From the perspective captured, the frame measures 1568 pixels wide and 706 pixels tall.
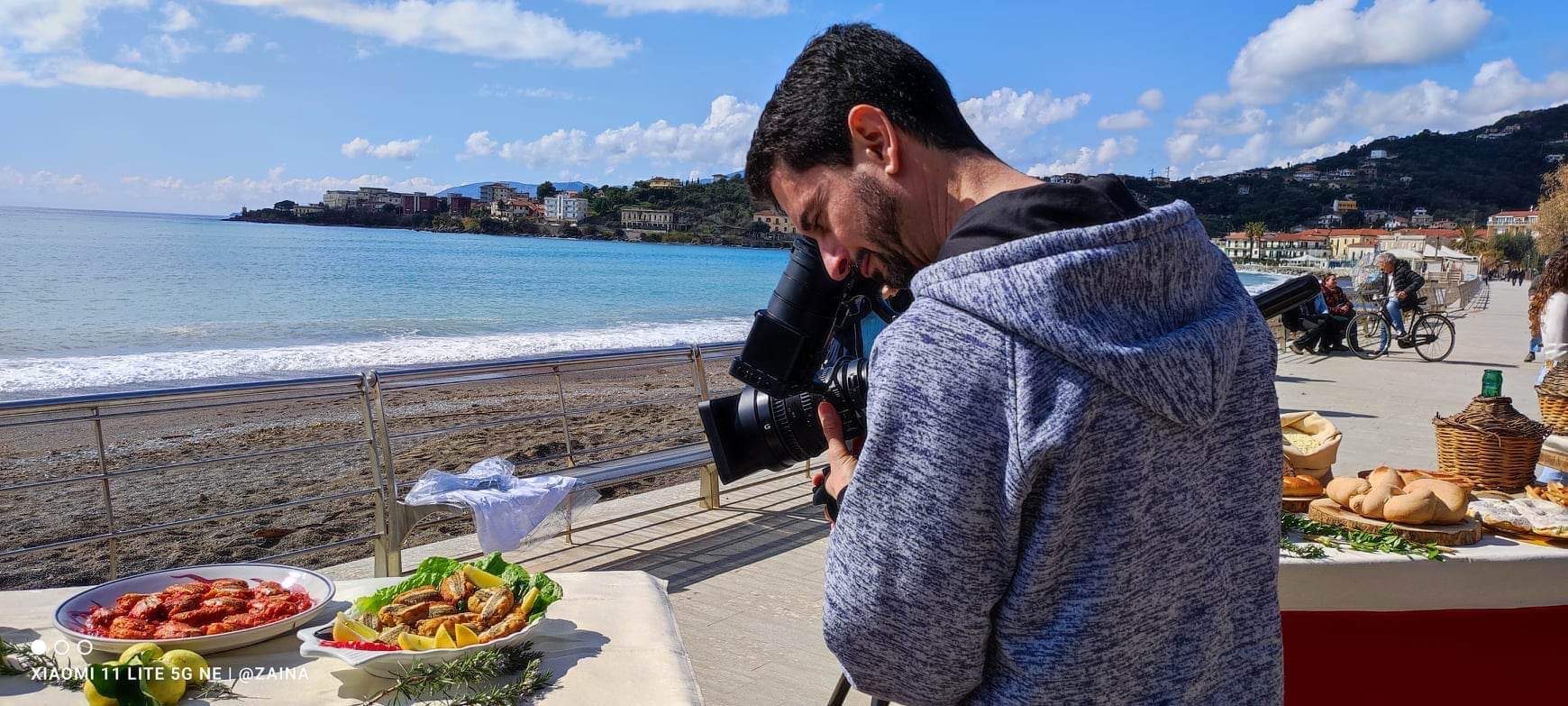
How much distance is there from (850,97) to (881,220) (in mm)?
122

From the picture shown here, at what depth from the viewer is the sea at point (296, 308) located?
1736 cm

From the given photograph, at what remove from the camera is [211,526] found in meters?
7.01

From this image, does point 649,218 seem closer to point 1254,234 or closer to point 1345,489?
point 1254,234

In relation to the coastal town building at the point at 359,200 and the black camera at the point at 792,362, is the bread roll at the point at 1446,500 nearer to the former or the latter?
the black camera at the point at 792,362

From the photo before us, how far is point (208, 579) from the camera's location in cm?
203

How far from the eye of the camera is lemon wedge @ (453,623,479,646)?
5.56 feet

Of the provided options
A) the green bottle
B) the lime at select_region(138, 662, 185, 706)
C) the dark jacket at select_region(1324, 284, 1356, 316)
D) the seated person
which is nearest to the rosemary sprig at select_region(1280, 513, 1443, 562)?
the green bottle

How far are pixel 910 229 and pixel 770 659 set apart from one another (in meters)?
2.95

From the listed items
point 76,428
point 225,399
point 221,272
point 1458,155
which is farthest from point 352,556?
point 1458,155

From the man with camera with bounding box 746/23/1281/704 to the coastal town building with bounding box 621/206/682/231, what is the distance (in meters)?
92.1

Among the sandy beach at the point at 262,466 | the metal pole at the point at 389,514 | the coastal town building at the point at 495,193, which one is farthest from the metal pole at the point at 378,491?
the coastal town building at the point at 495,193

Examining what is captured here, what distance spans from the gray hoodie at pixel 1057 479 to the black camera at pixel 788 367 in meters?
0.48

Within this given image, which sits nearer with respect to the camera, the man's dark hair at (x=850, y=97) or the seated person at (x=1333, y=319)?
the man's dark hair at (x=850, y=97)

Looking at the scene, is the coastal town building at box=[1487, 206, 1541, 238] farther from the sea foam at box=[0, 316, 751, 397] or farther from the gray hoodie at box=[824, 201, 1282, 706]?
the gray hoodie at box=[824, 201, 1282, 706]
